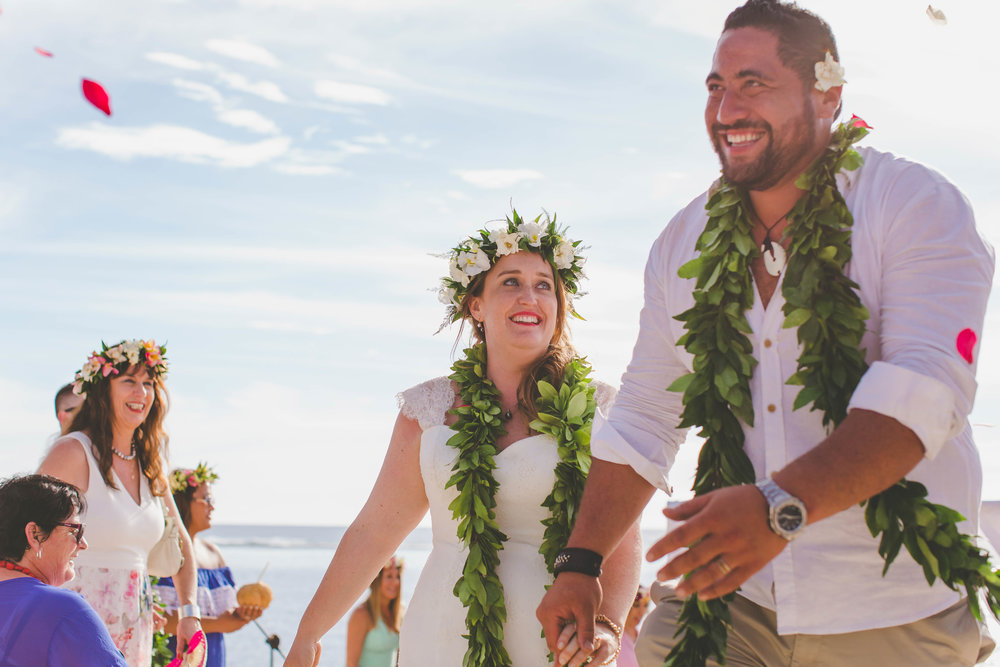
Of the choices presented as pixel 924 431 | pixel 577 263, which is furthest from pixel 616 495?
pixel 577 263

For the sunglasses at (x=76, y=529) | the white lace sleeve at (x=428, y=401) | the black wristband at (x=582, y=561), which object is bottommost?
the sunglasses at (x=76, y=529)

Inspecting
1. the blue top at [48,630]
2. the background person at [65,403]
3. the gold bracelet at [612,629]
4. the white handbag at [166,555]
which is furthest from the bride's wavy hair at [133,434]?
the gold bracelet at [612,629]

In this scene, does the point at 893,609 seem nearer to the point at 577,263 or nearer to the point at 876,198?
the point at 876,198

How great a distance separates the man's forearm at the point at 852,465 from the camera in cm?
175

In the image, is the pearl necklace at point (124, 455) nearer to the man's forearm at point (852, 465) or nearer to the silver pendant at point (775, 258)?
the silver pendant at point (775, 258)

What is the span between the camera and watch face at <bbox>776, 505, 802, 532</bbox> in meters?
1.73

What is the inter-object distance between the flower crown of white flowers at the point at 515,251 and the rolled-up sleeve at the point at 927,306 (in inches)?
93.6

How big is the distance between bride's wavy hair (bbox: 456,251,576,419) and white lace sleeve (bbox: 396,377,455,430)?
0.29 m

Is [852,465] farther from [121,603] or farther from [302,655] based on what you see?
[121,603]

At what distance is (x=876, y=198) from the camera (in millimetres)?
2141

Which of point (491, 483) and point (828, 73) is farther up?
point (828, 73)

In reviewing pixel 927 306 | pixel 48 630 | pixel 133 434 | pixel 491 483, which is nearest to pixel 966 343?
pixel 927 306

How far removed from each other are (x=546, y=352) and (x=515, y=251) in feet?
1.48

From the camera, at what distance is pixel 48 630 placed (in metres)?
3.53
